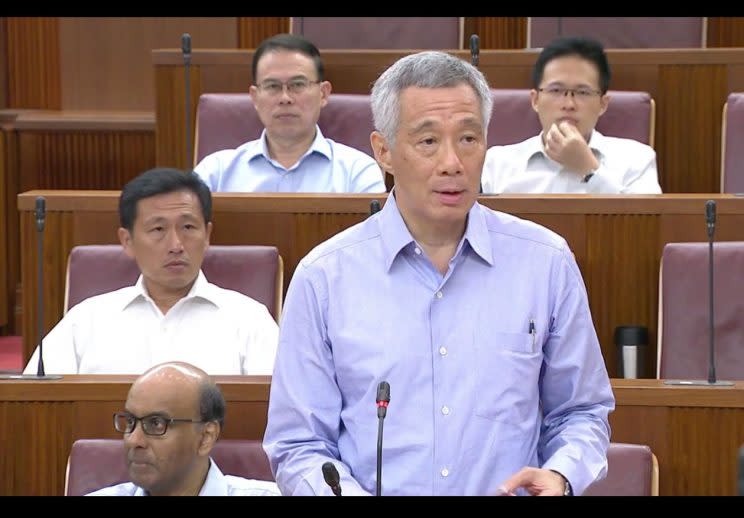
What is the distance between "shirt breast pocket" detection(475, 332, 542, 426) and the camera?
55 centimetres

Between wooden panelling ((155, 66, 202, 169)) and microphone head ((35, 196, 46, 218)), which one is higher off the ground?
wooden panelling ((155, 66, 202, 169))

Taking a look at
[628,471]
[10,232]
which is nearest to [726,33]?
[10,232]

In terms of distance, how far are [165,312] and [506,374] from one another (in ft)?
1.67

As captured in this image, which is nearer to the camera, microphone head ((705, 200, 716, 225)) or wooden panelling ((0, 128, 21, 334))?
microphone head ((705, 200, 716, 225))

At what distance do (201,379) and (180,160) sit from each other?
662 mm

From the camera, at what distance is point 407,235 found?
1.87 feet

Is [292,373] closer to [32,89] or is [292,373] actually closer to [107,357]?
[107,357]

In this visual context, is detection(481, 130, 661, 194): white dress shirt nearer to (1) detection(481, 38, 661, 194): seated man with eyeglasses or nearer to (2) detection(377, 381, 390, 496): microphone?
(1) detection(481, 38, 661, 194): seated man with eyeglasses

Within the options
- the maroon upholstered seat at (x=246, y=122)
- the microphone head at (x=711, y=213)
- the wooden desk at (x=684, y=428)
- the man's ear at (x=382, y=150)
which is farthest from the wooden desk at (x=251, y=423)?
the maroon upholstered seat at (x=246, y=122)

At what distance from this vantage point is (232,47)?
5.80 feet

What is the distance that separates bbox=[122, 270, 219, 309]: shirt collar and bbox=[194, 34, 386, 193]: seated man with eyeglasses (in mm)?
243

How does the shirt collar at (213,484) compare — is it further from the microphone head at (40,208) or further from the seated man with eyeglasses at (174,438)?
the microphone head at (40,208)

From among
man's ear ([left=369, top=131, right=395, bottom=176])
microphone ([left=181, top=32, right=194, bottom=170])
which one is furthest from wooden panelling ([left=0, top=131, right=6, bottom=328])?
man's ear ([left=369, top=131, right=395, bottom=176])
